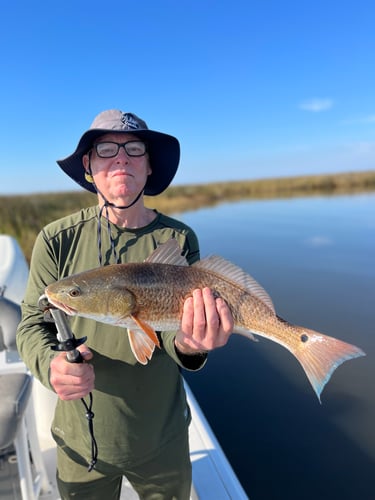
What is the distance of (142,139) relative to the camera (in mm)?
2064

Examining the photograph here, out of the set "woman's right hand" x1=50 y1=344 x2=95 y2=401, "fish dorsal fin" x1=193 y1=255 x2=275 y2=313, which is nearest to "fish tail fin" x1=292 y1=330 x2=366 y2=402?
"fish dorsal fin" x1=193 y1=255 x2=275 y2=313

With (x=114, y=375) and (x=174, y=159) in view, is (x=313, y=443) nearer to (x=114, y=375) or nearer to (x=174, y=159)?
(x=114, y=375)

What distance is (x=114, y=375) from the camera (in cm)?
190

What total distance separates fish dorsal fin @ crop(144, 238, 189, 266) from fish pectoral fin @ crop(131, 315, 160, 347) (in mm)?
292

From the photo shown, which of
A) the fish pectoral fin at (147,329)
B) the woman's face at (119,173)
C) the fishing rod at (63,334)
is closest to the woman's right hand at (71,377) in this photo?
the fishing rod at (63,334)

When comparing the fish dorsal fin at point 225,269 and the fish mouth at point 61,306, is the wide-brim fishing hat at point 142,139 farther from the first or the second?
the fish mouth at point 61,306

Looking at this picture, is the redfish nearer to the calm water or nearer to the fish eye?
the fish eye

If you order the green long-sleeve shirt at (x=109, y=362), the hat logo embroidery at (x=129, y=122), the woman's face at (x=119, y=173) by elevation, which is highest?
the hat logo embroidery at (x=129, y=122)

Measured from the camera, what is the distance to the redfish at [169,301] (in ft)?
5.51

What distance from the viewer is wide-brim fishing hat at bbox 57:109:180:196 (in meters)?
1.94

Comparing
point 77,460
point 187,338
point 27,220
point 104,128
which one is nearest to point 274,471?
point 77,460

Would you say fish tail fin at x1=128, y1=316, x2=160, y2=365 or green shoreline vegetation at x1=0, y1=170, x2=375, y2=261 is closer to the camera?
fish tail fin at x1=128, y1=316, x2=160, y2=365

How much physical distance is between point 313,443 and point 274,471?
70 centimetres

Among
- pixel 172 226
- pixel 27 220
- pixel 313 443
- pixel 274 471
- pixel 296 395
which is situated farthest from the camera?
pixel 27 220
